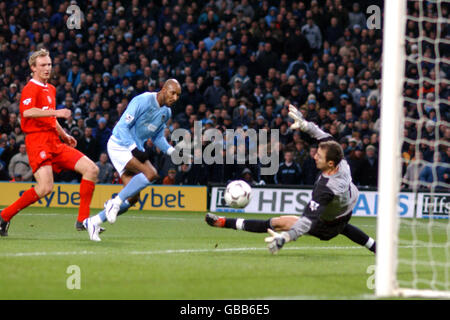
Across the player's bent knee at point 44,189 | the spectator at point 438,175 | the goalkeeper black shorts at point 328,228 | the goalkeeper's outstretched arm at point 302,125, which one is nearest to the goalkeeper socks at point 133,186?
the player's bent knee at point 44,189

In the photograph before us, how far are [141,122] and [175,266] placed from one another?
3.85m

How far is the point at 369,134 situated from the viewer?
17.8 m

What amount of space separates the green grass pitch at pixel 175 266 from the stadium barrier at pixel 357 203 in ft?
17.9

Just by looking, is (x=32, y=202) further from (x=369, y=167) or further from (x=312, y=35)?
(x=312, y=35)

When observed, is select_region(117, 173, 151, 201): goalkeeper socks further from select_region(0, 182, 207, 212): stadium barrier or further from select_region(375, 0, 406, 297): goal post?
select_region(0, 182, 207, 212): stadium barrier

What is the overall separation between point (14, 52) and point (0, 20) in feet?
6.83

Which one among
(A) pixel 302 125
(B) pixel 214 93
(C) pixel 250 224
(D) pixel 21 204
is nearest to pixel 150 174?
(D) pixel 21 204

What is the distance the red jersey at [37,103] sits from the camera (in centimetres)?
954

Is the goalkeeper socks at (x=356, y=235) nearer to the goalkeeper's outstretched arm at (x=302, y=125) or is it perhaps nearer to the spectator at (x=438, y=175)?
the goalkeeper's outstretched arm at (x=302, y=125)

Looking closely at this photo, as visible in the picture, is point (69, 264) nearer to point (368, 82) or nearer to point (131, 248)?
point (131, 248)

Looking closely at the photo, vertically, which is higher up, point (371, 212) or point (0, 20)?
point (0, 20)

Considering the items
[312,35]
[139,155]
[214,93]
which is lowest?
[139,155]

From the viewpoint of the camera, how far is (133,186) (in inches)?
388
